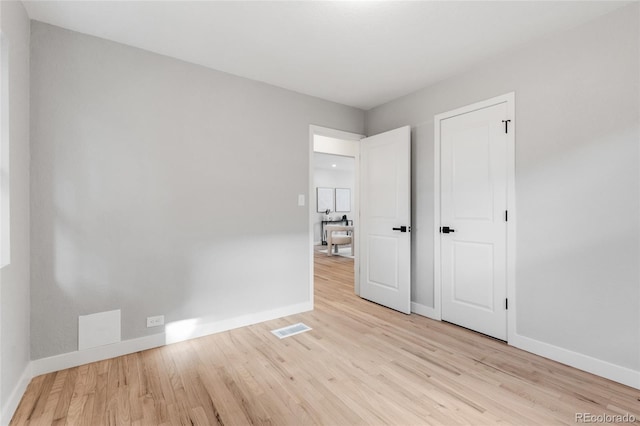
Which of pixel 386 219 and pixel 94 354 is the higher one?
pixel 386 219

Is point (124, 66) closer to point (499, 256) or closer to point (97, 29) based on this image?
point (97, 29)

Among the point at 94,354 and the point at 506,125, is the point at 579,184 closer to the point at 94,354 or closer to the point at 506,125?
the point at 506,125

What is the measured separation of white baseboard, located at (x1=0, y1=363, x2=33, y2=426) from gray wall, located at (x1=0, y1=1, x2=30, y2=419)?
0.02 meters

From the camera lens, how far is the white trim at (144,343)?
7.11 ft

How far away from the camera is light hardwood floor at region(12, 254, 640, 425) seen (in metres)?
1.70

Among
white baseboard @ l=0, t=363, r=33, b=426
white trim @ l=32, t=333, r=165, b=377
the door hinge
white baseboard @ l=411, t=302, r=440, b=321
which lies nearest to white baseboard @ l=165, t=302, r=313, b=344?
white trim @ l=32, t=333, r=165, b=377

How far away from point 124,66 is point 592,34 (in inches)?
140

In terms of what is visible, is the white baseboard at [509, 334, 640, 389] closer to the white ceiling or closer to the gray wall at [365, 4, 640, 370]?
the gray wall at [365, 4, 640, 370]

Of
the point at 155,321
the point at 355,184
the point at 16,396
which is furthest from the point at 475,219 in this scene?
the point at 16,396

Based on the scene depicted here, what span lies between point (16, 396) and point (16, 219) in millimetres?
1046

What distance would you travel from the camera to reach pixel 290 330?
293 centimetres

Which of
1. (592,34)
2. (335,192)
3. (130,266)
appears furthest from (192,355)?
(335,192)

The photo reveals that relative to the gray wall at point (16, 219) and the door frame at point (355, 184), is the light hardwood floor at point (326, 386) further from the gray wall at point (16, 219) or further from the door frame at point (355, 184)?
the door frame at point (355, 184)

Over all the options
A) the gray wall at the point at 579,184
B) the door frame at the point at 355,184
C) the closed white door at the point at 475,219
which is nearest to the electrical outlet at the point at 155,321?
the door frame at the point at 355,184
